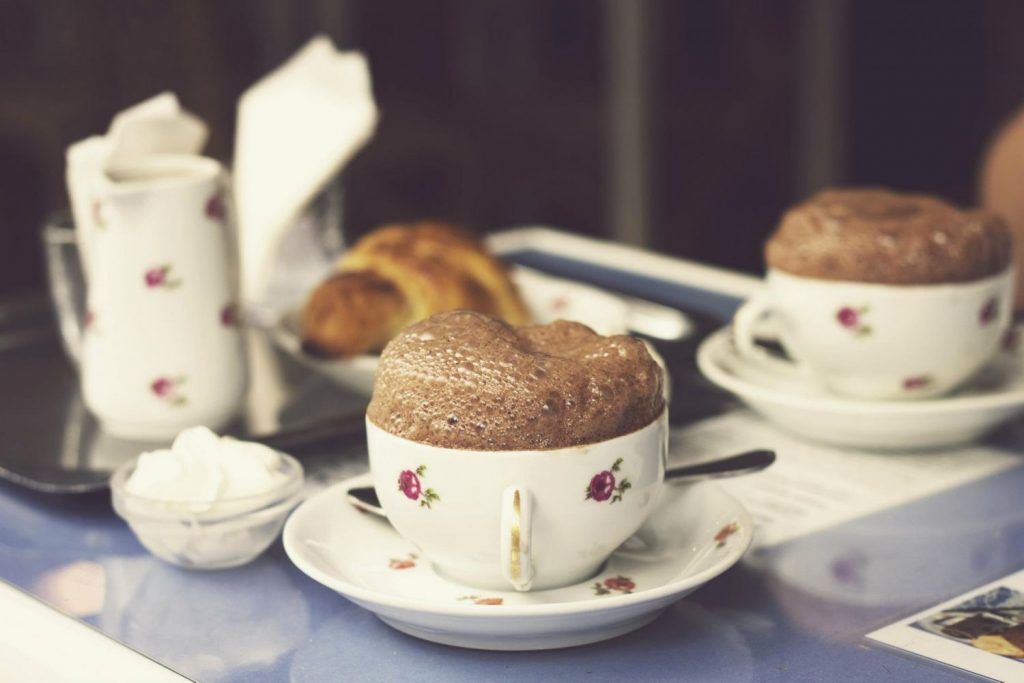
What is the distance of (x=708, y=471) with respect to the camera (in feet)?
2.61

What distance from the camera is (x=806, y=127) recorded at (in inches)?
135

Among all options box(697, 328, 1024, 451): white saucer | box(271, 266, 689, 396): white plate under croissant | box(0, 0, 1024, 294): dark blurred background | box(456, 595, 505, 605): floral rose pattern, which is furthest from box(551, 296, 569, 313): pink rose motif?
box(0, 0, 1024, 294): dark blurred background

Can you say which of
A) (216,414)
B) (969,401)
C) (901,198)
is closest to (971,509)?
(969,401)

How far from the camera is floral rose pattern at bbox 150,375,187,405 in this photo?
954 mm

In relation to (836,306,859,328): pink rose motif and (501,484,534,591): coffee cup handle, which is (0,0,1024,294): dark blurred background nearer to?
(836,306,859,328): pink rose motif

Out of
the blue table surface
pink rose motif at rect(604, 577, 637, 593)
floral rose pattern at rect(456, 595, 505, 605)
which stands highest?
floral rose pattern at rect(456, 595, 505, 605)

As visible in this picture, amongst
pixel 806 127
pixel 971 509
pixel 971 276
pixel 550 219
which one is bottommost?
pixel 550 219

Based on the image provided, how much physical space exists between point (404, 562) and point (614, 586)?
0.12 m

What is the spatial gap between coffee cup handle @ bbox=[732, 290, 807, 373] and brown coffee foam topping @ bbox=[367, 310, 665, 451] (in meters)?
0.31

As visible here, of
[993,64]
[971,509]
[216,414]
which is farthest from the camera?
[993,64]

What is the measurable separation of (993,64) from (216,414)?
2982mm

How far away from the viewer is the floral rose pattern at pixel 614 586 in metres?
0.71

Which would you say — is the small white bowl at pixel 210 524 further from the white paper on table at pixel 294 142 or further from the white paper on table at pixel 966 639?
the white paper on table at pixel 294 142

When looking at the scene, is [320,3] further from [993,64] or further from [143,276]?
[143,276]
